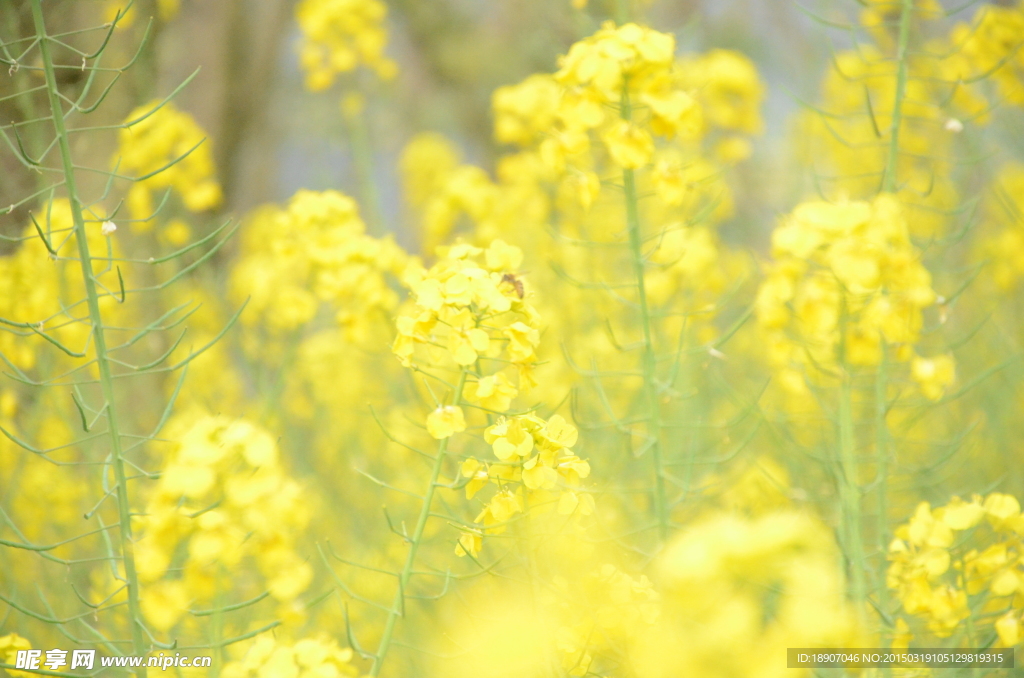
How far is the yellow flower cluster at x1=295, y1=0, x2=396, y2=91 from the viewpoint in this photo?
2.88 meters

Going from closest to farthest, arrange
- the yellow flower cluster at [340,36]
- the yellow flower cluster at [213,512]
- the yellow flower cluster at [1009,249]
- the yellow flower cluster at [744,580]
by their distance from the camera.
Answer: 1. the yellow flower cluster at [744,580]
2. the yellow flower cluster at [213,512]
3. the yellow flower cluster at [1009,249]
4. the yellow flower cluster at [340,36]

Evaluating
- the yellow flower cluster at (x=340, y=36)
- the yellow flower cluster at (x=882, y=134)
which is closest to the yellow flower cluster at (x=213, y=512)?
the yellow flower cluster at (x=340, y=36)

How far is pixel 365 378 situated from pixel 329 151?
2825 mm

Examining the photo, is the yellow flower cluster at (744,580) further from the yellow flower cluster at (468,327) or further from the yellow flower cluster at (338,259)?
the yellow flower cluster at (338,259)

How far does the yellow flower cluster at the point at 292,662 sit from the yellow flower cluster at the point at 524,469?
0.25m

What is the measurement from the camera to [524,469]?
108cm

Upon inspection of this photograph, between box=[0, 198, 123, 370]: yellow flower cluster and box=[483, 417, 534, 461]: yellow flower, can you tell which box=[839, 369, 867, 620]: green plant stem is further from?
box=[0, 198, 123, 370]: yellow flower cluster

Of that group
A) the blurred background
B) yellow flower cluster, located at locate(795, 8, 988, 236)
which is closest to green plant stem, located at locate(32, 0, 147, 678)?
yellow flower cluster, located at locate(795, 8, 988, 236)

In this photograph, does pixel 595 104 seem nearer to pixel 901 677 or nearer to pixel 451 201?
pixel 901 677

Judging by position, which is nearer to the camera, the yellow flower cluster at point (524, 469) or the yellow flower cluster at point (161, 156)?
the yellow flower cluster at point (524, 469)

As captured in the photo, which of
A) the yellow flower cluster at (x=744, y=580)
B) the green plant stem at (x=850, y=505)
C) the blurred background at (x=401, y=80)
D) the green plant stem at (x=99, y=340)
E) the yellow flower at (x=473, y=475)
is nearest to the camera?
the yellow flower cluster at (x=744, y=580)

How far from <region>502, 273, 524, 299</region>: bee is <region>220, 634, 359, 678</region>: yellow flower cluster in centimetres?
59

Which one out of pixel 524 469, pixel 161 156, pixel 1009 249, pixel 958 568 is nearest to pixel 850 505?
pixel 958 568

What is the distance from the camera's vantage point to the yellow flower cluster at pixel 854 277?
3.89ft
